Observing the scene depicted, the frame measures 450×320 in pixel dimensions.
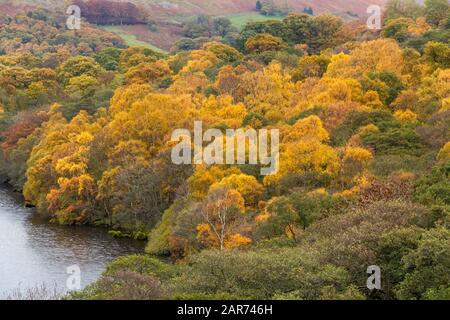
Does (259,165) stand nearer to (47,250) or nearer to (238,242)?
(238,242)

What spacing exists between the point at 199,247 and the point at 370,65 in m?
37.9

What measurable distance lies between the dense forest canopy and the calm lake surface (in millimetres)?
2517

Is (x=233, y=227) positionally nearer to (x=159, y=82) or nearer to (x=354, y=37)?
(x=159, y=82)

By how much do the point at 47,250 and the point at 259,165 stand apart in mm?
17911

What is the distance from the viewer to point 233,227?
169ft

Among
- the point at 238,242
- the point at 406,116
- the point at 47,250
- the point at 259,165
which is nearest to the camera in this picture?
the point at 238,242

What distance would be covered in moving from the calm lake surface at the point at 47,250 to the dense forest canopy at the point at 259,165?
8.26 ft

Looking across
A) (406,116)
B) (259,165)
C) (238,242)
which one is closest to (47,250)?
(259,165)

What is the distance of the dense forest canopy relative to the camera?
33.7 meters

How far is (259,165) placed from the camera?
59.2m

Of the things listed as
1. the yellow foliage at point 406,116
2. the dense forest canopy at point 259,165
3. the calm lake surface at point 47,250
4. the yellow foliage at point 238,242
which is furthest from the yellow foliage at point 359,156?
the calm lake surface at point 47,250

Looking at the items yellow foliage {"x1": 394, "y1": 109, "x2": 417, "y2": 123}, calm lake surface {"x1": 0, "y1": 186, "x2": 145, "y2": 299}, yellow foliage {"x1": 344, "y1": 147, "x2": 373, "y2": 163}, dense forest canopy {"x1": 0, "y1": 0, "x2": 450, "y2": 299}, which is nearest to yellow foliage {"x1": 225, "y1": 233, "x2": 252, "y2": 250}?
dense forest canopy {"x1": 0, "y1": 0, "x2": 450, "y2": 299}

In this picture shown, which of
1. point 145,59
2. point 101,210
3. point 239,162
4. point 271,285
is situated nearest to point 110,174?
point 101,210

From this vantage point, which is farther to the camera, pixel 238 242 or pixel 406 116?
pixel 406 116
